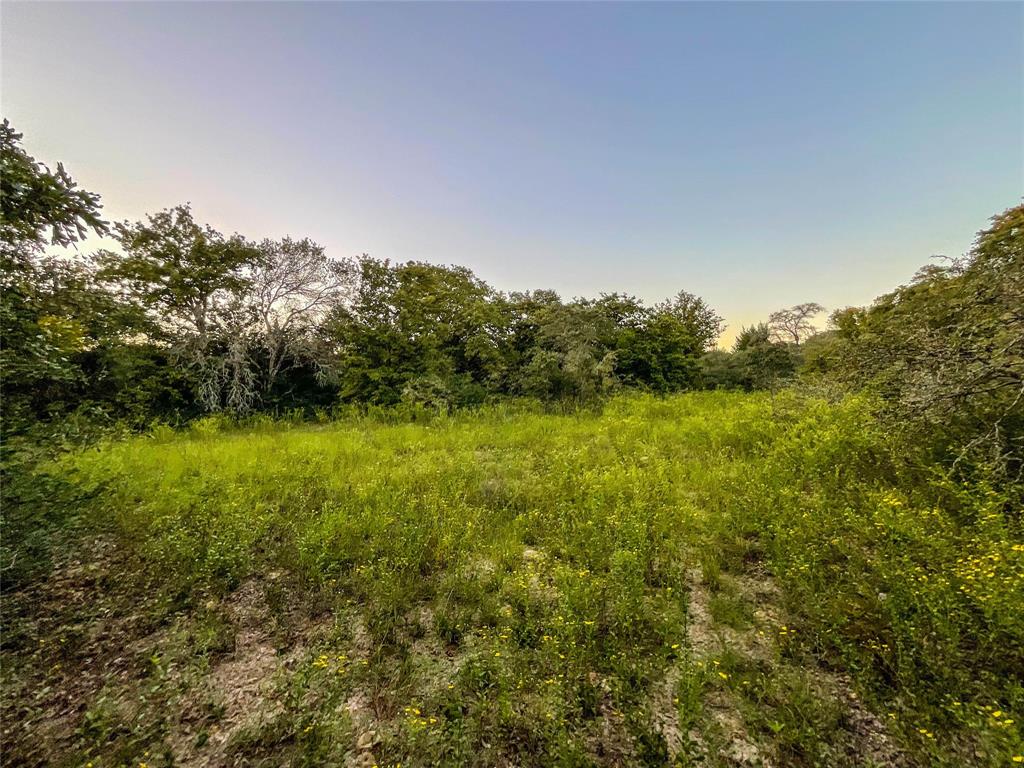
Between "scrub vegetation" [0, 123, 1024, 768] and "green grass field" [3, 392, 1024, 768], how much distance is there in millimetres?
19

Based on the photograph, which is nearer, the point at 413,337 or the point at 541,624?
the point at 541,624

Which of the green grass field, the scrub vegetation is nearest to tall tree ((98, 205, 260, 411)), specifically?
the scrub vegetation

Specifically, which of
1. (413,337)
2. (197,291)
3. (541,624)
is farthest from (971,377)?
(197,291)

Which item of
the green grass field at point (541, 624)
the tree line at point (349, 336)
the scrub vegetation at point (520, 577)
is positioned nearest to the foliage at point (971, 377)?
the scrub vegetation at point (520, 577)

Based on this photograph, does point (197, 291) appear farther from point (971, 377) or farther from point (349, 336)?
point (971, 377)

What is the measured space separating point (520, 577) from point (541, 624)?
551mm

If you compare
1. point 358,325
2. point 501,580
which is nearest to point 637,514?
point 501,580

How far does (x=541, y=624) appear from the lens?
2602 mm

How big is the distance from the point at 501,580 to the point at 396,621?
84cm

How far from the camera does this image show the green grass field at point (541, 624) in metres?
1.87

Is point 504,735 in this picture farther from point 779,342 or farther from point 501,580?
point 779,342

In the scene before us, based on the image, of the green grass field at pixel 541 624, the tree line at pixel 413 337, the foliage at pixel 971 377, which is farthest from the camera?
the tree line at pixel 413 337

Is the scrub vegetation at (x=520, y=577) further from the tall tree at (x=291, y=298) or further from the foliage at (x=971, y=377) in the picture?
the tall tree at (x=291, y=298)

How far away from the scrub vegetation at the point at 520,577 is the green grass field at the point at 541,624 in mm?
19
